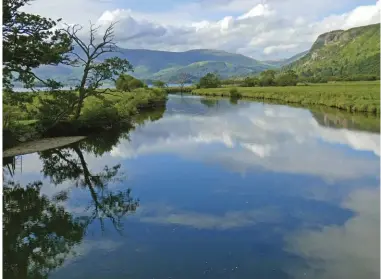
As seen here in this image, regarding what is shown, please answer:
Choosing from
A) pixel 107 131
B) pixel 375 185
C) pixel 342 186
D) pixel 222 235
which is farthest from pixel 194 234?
pixel 107 131

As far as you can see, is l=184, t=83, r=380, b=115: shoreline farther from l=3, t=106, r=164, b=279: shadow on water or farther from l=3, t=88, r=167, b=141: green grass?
l=3, t=106, r=164, b=279: shadow on water

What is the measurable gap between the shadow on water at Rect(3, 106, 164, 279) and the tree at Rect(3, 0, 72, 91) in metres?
4.26

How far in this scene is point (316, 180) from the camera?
16438 mm

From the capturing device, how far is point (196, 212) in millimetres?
12695

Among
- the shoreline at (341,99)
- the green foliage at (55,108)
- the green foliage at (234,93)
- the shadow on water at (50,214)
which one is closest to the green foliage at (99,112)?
the green foliage at (55,108)

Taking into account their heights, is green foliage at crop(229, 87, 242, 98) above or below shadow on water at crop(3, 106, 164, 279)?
above

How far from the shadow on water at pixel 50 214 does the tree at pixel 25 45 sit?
4.26 meters

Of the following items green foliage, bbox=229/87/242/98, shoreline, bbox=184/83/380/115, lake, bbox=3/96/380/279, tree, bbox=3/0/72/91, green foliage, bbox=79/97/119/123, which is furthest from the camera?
green foliage, bbox=229/87/242/98

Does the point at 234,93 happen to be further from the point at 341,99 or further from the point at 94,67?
the point at 94,67

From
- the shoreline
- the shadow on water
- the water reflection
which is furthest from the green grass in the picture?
the shoreline

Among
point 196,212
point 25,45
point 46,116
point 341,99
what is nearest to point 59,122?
point 46,116

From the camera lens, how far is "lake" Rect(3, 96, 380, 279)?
917 centimetres

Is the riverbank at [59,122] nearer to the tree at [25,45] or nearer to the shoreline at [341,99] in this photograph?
the tree at [25,45]

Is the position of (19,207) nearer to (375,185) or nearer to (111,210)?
(111,210)
